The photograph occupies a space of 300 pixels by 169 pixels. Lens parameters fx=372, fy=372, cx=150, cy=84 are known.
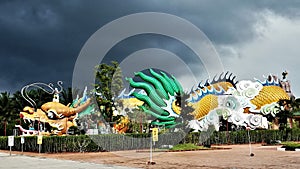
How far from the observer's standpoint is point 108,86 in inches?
1282

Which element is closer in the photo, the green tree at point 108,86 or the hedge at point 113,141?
the hedge at point 113,141

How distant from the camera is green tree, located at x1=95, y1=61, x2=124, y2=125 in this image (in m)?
32.3

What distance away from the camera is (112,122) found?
32.5 meters

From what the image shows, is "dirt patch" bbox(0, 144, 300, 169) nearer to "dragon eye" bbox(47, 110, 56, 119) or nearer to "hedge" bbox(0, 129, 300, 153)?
"hedge" bbox(0, 129, 300, 153)

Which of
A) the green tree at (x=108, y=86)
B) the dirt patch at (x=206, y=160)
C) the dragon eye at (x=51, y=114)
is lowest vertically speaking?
the dirt patch at (x=206, y=160)

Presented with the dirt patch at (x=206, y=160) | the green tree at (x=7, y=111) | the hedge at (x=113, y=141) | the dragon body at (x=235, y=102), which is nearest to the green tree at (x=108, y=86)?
the dragon body at (x=235, y=102)

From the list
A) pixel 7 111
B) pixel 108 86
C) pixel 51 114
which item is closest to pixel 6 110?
pixel 7 111

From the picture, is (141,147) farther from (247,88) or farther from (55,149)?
(247,88)

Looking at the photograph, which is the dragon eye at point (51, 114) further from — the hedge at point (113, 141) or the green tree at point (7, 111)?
the green tree at point (7, 111)

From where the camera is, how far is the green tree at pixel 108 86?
32.3m

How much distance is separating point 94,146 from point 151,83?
747 centimetres

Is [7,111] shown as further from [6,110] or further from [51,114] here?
[51,114]


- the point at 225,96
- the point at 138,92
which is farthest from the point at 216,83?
the point at 138,92

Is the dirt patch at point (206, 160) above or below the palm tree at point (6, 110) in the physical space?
below
